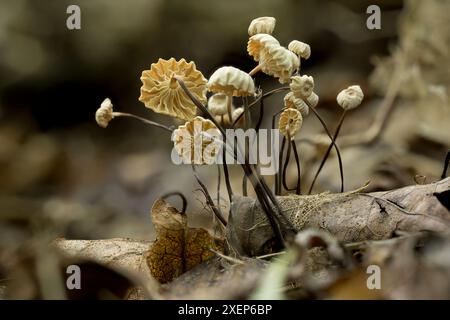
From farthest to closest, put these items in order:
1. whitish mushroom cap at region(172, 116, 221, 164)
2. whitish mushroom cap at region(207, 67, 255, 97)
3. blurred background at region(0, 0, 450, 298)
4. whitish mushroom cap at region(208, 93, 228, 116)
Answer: blurred background at region(0, 0, 450, 298), whitish mushroom cap at region(208, 93, 228, 116), whitish mushroom cap at region(172, 116, 221, 164), whitish mushroom cap at region(207, 67, 255, 97)

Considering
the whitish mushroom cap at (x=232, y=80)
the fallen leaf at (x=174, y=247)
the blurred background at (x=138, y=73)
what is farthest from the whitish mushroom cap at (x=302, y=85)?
the blurred background at (x=138, y=73)

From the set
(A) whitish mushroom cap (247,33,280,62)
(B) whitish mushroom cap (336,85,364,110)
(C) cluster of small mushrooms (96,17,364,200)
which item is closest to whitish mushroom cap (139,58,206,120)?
(C) cluster of small mushrooms (96,17,364,200)

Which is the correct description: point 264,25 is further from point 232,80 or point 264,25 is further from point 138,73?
point 138,73

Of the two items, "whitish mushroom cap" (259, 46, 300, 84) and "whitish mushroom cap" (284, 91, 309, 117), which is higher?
"whitish mushroom cap" (259, 46, 300, 84)

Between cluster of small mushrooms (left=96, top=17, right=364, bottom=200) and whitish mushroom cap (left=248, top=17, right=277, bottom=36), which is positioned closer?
cluster of small mushrooms (left=96, top=17, right=364, bottom=200)

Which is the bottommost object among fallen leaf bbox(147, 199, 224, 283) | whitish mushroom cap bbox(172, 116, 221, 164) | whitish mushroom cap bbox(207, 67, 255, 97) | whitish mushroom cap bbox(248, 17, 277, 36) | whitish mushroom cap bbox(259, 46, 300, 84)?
fallen leaf bbox(147, 199, 224, 283)

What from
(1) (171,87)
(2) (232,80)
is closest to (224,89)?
(2) (232,80)

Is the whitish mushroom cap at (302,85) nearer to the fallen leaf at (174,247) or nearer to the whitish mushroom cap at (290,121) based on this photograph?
the whitish mushroom cap at (290,121)

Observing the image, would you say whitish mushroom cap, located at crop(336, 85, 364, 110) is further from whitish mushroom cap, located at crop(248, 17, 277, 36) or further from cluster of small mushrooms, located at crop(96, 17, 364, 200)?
whitish mushroom cap, located at crop(248, 17, 277, 36)
